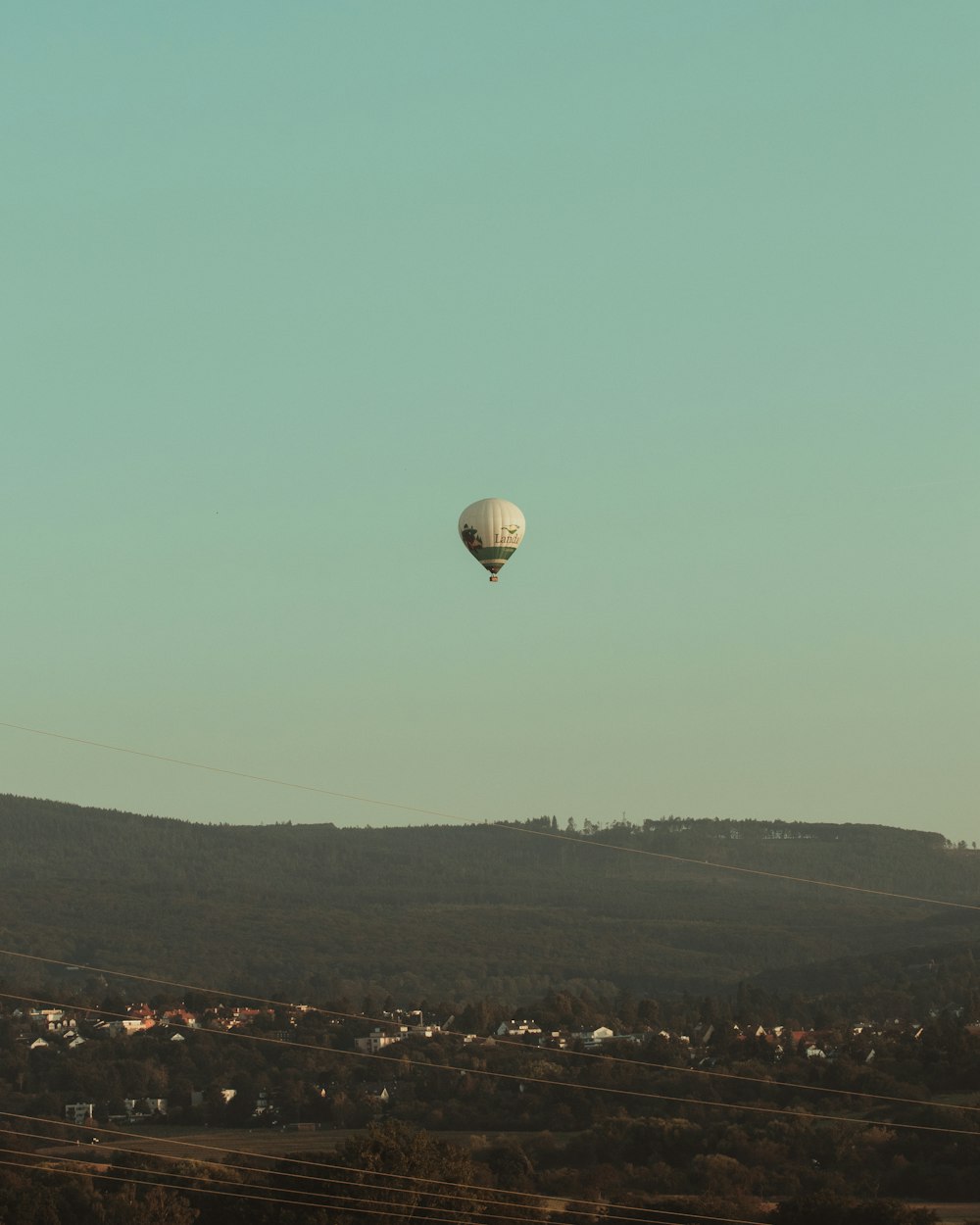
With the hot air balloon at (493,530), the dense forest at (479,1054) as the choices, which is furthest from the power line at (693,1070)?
the hot air balloon at (493,530)

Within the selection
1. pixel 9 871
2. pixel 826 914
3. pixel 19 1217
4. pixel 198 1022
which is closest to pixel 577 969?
pixel 826 914

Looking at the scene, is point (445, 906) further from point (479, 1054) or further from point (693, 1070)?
point (693, 1070)

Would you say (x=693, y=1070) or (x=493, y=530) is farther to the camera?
(x=693, y=1070)

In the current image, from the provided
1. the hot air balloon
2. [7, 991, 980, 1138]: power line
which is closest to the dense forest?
[7, 991, 980, 1138]: power line

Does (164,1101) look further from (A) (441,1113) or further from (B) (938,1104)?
(B) (938,1104)

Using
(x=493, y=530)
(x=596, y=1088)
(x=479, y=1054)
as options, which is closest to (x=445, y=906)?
(x=479, y=1054)

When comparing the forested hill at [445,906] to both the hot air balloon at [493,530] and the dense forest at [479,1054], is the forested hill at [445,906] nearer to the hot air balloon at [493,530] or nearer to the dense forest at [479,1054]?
the dense forest at [479,1054]
